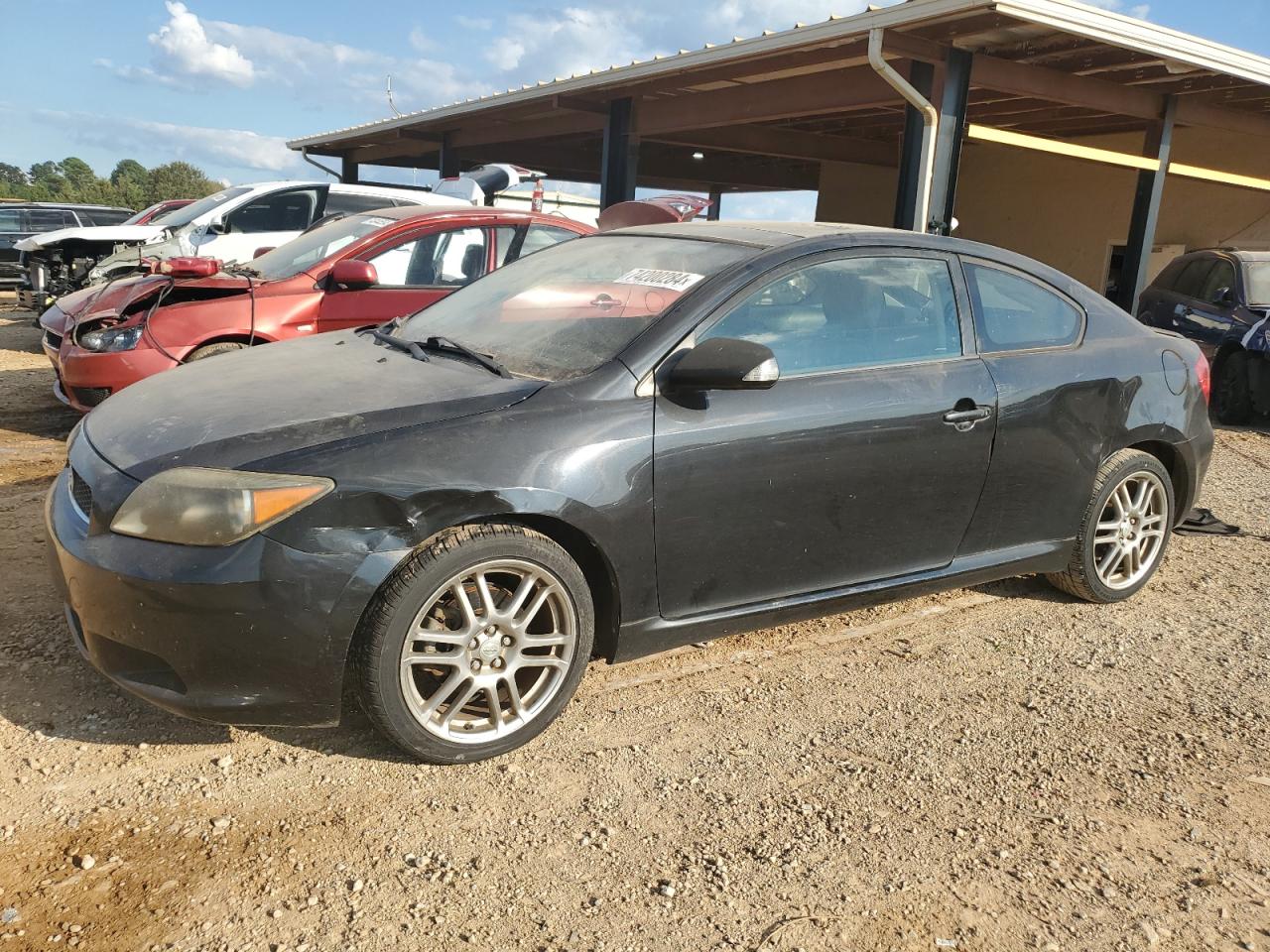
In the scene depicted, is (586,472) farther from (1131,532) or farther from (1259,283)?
(1259,283)

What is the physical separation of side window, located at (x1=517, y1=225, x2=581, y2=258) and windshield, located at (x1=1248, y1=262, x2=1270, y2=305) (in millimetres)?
6532

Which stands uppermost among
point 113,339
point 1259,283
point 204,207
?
point 204,207

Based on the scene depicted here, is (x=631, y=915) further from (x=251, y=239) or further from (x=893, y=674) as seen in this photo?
(x=251, y=239)

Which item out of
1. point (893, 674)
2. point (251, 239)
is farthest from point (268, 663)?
point (251, 239)

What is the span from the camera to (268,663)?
2580mm

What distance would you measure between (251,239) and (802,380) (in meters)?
9.53

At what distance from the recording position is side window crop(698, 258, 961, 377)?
11.0ft

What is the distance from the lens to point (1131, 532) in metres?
4.40

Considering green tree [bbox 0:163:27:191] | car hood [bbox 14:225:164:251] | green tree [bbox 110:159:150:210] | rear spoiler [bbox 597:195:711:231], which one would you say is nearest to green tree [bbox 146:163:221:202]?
green tree [bbox 110:159:150:210]

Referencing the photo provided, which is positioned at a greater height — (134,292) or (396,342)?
(396,342)

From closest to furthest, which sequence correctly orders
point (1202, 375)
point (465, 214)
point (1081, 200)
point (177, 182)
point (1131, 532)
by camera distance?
point (1131, 532), point (1202, 375), point (465, 214), point (1081, 200), point (177, 182)

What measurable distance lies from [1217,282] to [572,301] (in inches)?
340

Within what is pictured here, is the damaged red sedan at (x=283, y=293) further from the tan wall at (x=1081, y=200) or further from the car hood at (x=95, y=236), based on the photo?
the tan wall at (x=1081, y=200)

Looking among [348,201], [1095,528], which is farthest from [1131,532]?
[348,201]
